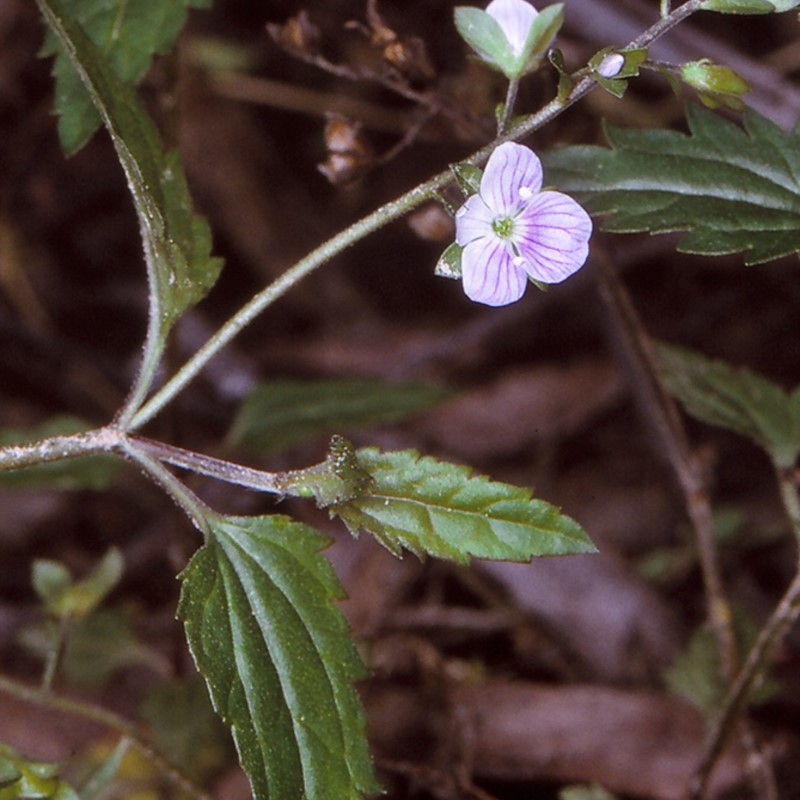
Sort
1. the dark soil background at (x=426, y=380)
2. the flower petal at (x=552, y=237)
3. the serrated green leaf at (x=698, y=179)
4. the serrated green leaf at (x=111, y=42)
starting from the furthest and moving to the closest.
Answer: the dark soil background at (x=426, y=380) < the serrated green leaf at (x=111, y=42) < the serrated green leaf at (x=698, y=179) < the flower petal at (x=552, y=237)

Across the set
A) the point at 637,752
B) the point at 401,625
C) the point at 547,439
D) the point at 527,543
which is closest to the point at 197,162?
the point at 547,439

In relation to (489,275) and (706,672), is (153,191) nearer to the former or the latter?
(489,275)

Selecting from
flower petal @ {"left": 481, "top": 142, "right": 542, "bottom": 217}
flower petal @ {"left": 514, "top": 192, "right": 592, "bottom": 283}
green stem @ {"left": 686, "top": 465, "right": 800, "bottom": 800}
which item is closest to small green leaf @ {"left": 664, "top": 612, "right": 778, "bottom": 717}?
green stem @ {"left": 686, "top": 465, "right": 800, "bottom": 800}

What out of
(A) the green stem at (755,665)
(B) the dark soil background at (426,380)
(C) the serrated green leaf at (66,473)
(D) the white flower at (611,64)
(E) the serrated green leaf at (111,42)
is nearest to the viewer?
(D) the white flower at (611,64)

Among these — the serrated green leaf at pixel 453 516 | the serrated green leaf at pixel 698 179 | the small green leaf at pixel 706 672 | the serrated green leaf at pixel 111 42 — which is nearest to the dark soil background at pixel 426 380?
the small green leaf at pixel 706 672

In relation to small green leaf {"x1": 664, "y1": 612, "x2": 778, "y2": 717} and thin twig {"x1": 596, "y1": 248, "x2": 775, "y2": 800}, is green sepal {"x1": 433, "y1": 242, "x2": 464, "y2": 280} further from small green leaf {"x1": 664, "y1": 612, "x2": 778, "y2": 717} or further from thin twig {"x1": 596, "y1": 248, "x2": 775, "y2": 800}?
small green leaf {"x1": 664, "y1": 612, "x2": 778, "y2": 717}

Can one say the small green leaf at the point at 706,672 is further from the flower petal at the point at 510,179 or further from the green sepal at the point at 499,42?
the green sepal at the point at 499,42
